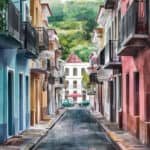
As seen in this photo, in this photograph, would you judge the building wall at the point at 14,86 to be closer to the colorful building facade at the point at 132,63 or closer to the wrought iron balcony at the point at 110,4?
the colorful building facade at the point at 132,63

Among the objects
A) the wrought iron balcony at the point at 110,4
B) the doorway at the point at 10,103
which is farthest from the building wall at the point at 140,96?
the doorway at the point at 10,103

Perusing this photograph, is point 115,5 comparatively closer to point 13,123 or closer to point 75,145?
point 13,123

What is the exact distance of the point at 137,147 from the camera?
1983 cm

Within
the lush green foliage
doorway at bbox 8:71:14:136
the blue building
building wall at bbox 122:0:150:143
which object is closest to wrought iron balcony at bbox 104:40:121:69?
building wall at bbox 122:0:150:143

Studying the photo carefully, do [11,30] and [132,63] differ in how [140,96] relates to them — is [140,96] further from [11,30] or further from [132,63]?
[11,30]

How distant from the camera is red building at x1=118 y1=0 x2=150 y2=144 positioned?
19656 mm

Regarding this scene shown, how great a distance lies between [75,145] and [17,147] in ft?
8.15

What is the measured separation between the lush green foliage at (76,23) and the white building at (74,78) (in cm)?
1004

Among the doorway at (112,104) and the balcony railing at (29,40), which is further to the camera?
the doorway at (112,104)

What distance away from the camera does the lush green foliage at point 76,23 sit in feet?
488

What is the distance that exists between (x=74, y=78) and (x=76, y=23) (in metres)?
43.1

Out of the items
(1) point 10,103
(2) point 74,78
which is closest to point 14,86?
(1) point 10,103

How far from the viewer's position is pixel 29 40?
85.6ft

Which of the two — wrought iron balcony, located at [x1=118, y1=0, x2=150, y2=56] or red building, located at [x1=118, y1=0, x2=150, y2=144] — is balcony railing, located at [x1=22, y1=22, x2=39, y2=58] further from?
wrought iron balcony, located at [x1=118, y1=0, x2=150, y2=56]
